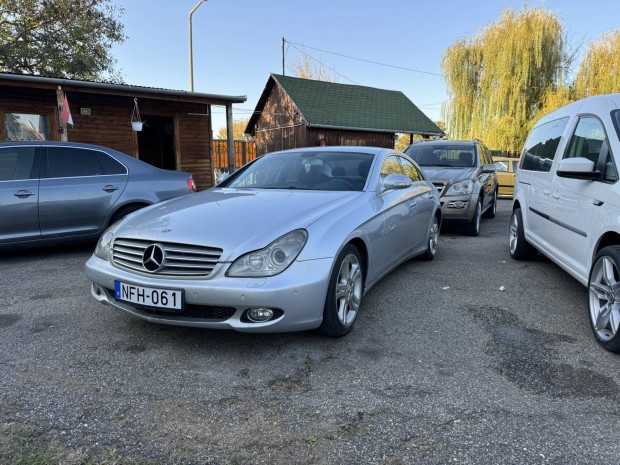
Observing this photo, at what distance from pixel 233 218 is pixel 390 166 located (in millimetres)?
2047

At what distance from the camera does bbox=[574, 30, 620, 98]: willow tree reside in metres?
19.0

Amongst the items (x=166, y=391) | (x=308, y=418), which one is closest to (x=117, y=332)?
(x=166, y=391)

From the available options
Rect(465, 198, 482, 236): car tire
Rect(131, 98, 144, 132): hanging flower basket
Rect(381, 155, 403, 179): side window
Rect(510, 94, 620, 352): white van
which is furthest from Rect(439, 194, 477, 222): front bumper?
Rect(131, 98, 144, 132): hanging flower basket

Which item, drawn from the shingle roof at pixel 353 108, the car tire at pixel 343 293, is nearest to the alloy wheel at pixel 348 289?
the car tire at pixel 343 293

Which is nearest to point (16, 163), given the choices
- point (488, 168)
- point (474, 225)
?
point (474, 225)

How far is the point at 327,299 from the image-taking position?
9.63 feet

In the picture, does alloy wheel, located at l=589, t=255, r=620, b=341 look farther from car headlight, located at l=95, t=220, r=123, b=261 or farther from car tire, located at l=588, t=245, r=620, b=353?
car headlight, located at l=95, t=220, r=123, b=261

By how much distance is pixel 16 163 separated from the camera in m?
5.40

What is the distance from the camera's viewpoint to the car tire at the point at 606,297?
2906mm

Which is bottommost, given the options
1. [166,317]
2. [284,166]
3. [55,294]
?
[55,294]

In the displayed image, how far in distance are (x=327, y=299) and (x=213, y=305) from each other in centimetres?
73

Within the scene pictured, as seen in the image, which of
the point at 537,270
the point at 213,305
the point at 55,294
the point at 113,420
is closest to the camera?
the point at 113,420

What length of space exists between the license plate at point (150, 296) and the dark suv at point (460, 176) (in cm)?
560

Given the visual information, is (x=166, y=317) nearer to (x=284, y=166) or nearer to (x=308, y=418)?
(x=308, y=418)
